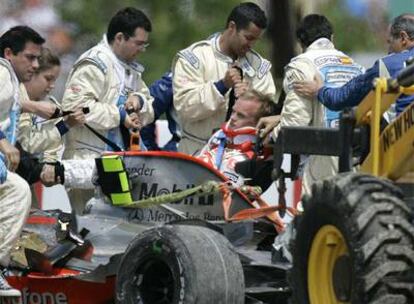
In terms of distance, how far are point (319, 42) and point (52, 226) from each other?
8.47 ft

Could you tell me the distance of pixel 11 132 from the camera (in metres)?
11.1

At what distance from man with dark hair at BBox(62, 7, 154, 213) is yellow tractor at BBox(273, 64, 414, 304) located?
3134mm

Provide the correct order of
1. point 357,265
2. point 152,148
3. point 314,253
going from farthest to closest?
point 152,148 < point 314,253 < point 357,265

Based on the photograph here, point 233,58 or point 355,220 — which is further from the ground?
point 233,58

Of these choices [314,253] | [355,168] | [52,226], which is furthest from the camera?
[52,226]

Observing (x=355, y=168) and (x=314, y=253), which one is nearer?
(x=314, y=253)

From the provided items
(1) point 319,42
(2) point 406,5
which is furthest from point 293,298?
(2) point 406,5

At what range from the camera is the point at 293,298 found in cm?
872

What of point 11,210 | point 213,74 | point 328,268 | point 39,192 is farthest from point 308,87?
point 39,192

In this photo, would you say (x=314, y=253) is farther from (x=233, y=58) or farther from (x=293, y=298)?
(x=233, y=58)

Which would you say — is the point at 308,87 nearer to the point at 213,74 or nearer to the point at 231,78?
the point at 231,78

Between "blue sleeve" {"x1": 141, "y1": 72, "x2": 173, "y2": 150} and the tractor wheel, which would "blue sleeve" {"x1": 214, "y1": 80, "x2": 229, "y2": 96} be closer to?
"blue sleeve" {"x1": 141, "y1": 72, "x2": 173, "y2": 150}

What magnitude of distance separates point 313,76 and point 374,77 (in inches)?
80.3

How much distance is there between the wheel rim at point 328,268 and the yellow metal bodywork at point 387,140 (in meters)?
0.56
